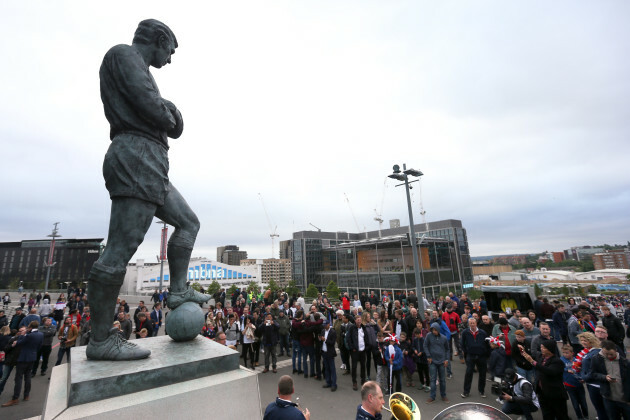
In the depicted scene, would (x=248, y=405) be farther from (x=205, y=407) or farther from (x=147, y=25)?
(x=147, y=25)

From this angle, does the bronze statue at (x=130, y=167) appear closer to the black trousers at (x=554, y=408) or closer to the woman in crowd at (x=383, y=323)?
the black trousers at (x=554, y=408)

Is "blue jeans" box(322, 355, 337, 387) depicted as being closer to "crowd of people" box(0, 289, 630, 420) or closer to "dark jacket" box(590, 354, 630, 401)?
"crowd of people" box(0, 289, 630, 420)

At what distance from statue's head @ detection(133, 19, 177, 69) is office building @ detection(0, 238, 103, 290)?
6812 centimetres

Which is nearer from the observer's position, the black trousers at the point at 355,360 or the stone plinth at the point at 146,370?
the stone plinth at the point at 146,370

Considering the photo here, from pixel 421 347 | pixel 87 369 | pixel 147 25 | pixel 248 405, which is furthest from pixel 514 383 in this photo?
pixel 147 25

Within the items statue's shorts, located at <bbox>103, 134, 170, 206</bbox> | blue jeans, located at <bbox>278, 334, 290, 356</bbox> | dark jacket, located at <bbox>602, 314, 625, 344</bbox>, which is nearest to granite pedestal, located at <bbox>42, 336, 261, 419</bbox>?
statue's shorts, located at <bbox>103, 134, 170, 206</bbox>

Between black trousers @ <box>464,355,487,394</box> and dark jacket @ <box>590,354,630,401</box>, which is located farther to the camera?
black trousers @ <box>464,355,487,394</box>

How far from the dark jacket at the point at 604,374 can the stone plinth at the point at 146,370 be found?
19.6 feet

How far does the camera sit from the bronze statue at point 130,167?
2385mm

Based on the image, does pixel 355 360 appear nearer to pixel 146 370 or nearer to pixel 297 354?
pixel 297 354

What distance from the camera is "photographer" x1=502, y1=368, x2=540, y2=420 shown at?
5055 millimetres

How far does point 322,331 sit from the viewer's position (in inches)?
317

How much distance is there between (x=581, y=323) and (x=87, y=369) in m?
11.1

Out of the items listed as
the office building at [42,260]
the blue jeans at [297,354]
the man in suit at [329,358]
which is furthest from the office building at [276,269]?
the man in suit at [329,358]
